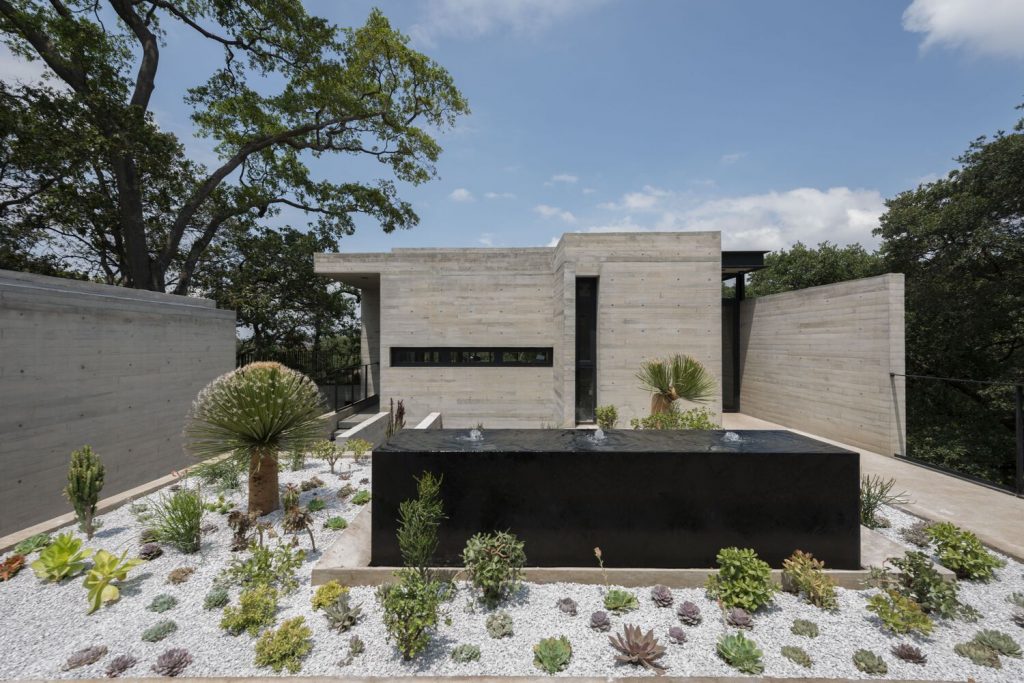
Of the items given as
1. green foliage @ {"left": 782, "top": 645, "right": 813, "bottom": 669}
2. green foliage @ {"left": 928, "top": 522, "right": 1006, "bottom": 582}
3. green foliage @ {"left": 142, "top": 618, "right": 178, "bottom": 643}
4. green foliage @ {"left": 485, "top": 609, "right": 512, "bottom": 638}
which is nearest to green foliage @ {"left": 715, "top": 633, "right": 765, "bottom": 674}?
green foliage @ {"left": 782, "top": 645, "right": 813, "bottom": 669}

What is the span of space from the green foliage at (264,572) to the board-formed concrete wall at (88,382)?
6150mm

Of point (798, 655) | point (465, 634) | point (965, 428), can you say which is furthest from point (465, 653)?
point (965, 428)

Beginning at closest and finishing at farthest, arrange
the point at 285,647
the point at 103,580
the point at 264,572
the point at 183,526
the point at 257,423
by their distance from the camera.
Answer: the point at 285,647 → the point at 103,580 → the point at 264,572 → the point at 183,526 → the point at 257,423

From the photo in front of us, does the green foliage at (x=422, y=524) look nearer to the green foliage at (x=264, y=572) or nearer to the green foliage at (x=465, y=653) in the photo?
the green foliage at (x=465, y=653)

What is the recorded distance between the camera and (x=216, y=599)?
3486 mm

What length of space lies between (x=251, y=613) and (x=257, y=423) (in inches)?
84.3

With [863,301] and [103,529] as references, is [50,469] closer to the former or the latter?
[103,529]

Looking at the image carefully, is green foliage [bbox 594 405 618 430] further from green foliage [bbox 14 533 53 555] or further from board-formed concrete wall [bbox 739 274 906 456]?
green foliage [bbox 14 533 53 555]

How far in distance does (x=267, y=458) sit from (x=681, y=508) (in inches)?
201

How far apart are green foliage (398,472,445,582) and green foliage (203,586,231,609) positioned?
5.32 feet

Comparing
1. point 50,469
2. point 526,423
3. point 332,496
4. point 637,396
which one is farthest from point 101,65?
point 637,396

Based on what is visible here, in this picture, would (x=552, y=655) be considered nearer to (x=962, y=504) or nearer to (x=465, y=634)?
(x=465, y=634)

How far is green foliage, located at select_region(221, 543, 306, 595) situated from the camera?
3.64 metres

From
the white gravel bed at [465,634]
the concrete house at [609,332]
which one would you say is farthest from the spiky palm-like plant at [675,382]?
the white gravel bed at [465,634]
